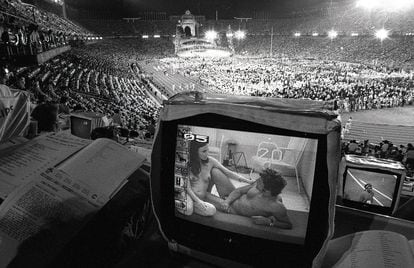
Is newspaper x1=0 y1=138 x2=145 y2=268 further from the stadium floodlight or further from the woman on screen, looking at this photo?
the stadium floodlight

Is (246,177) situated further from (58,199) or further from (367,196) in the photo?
(367,196)

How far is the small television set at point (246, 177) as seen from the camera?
1.61 m

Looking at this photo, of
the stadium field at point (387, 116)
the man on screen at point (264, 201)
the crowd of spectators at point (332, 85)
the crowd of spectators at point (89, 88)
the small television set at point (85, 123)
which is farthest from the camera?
the crowd of spectators at point (332, 85)

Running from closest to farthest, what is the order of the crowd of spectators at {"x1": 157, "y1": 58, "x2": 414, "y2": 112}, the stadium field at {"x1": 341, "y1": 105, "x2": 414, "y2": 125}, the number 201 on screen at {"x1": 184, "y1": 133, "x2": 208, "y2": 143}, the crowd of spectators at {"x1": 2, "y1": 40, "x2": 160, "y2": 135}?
the number 201 on screen at {"x1": 184, "y1": 133, "x2": 208, "y2": 143} < the crowd of spectators at {"x1": 2, "y1": 40, "x2": 160, "y2": 135} < the stadium field at {"x1": 341, "y1": 105, "x2": 414, "y2": 125} < the crowd of spectators at {"x1": 157, "y1": 58, "x2": 414, "y2": 112}

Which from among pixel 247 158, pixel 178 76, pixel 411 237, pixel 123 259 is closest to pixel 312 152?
pixel 247 158

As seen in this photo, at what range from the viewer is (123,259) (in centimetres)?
214

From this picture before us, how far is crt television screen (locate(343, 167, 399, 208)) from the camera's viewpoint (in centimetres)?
232

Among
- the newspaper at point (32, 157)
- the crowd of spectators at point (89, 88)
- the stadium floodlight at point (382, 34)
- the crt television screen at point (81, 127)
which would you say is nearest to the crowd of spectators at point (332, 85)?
the crowd of spectators at point (89, 88)

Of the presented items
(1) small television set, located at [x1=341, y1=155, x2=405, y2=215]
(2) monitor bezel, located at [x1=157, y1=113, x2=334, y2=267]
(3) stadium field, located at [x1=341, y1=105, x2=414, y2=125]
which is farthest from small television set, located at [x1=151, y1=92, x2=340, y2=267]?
(3) stadium field, located at [x1=341, y1=105, x2=414, y2=125]

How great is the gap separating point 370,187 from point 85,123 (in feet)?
9.92

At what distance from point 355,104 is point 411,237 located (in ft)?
69.2

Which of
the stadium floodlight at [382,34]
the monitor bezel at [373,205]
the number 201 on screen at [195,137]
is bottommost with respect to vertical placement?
the monitor bezel at [373,205]

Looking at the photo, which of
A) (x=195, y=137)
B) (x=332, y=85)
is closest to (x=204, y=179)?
(x=195, y=137)

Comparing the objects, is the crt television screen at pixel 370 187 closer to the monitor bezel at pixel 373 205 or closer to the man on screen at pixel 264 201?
the monitor bezel at pixel 373 205
